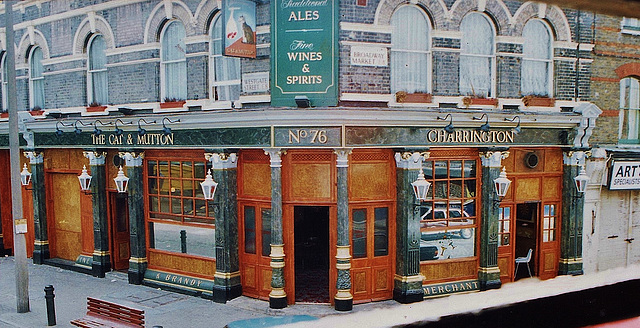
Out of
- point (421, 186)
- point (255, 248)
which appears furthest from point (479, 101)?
point (255, 248)

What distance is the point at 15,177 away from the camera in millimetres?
10727

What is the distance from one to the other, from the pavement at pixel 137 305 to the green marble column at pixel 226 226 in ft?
1.14

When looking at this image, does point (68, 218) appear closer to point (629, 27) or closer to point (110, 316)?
point (110, 316)

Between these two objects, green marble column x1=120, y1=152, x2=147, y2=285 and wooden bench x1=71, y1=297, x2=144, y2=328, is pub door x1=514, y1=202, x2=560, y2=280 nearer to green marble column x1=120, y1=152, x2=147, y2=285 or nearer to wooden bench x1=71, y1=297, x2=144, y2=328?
wooden bench x1=71, y1=297, x2=144, y2=328

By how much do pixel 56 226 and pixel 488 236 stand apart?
12.3 metres

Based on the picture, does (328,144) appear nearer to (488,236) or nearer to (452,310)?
→ (488,236)

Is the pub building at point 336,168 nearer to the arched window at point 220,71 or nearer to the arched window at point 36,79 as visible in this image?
the arched window at point 220,71

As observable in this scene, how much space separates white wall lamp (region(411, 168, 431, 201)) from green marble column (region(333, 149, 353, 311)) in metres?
1.42

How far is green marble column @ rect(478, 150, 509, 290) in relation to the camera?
11922 mm

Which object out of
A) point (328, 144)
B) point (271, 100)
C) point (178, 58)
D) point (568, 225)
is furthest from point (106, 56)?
point (568, 225)

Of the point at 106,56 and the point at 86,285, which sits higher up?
the point at 106,56

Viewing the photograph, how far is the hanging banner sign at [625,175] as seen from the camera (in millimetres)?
13422

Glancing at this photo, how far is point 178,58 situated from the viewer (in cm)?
1260

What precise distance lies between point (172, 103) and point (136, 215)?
302cm
